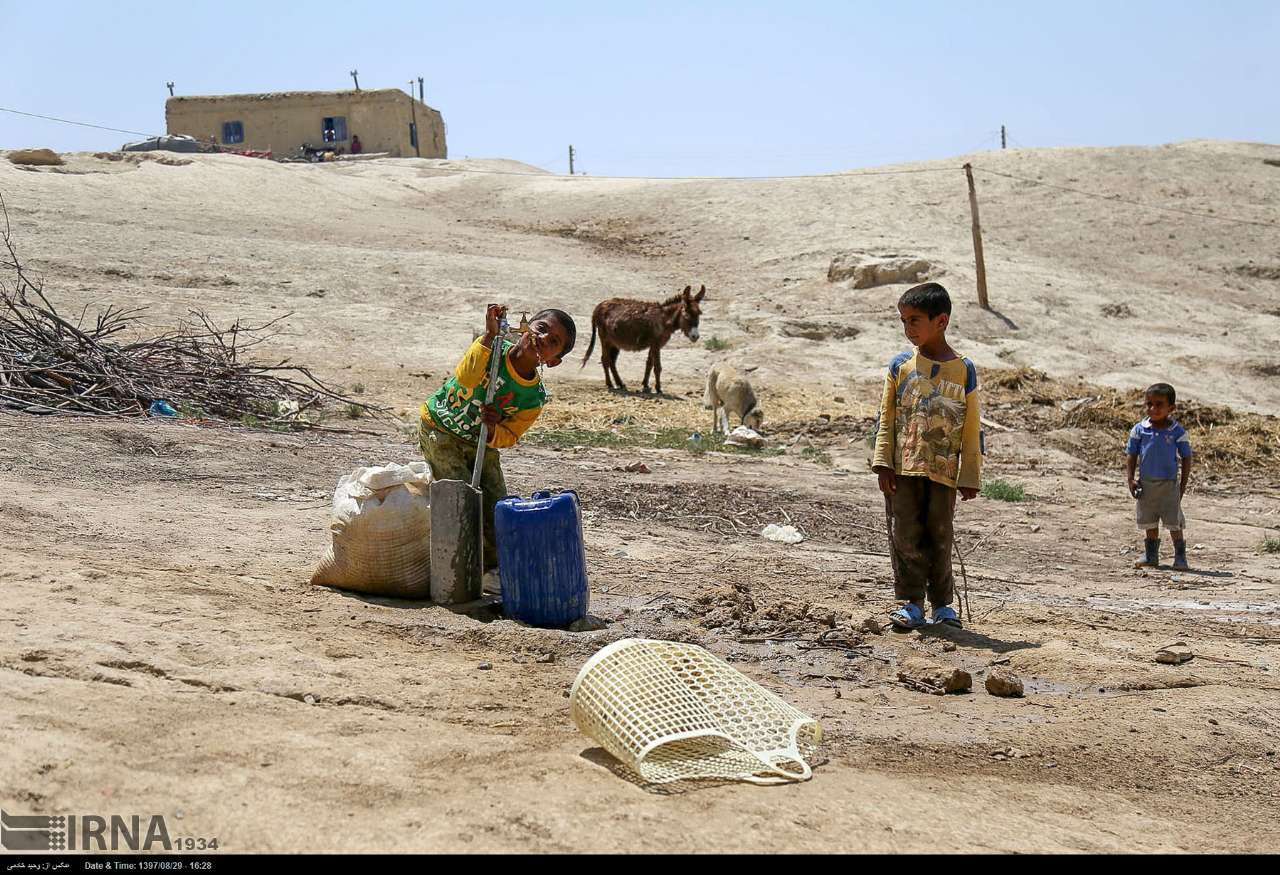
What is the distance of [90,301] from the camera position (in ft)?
53.1

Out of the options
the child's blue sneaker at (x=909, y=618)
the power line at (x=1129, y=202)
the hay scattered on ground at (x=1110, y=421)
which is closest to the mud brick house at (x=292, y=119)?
the power line at (x=1129, y=202)

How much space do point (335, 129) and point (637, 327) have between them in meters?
27.5

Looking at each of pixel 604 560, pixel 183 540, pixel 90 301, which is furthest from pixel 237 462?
pixel 90 301

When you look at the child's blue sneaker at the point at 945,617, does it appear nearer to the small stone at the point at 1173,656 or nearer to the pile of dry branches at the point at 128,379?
the small stone at the point at 1173,656

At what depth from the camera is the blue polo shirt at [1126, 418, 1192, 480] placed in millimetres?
8500

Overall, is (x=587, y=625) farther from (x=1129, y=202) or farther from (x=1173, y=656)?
(x=1129, y=202)

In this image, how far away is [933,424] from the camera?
547 cm

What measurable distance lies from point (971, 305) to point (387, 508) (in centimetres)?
1654

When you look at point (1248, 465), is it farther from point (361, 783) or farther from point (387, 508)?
point (361, 783)

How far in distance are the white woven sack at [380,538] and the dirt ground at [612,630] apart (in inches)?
4.7

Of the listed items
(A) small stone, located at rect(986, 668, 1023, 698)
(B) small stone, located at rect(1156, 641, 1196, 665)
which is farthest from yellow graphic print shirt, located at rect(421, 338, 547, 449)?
(B) small stone, located at rect(1156, 641, 1196, 665)

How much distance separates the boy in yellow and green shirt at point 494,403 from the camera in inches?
214

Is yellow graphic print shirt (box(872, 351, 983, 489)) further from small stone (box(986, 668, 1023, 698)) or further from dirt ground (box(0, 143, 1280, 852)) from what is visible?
small stone (box(986, 668, 1023, 698))
